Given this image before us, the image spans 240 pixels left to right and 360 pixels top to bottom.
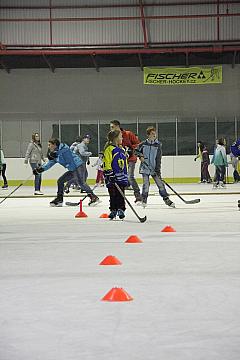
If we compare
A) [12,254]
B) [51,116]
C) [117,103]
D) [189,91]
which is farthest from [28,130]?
[12,254]

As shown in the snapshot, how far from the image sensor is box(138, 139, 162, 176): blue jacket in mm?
13391

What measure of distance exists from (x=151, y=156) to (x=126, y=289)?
8.67 m

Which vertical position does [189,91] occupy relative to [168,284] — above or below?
above

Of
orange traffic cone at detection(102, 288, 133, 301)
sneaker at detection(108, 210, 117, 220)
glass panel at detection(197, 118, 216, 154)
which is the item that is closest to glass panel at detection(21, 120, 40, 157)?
glass panel at detection(197, 118, 216, 154)

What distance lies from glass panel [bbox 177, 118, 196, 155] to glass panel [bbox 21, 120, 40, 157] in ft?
18.6

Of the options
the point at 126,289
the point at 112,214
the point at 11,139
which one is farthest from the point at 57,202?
the point at 11,139

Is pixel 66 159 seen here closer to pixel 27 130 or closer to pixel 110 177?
pixel 110 177

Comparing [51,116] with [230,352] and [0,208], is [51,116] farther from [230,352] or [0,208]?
[230,352]

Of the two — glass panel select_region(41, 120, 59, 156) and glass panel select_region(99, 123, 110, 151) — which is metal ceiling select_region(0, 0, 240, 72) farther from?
glass panel select_region(99, 123, 110, 151)

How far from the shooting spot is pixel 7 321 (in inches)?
152

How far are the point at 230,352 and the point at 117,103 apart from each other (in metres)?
28.7

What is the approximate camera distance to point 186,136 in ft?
101

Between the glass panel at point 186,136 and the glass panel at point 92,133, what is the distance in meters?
3.30

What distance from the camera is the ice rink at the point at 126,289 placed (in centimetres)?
331
